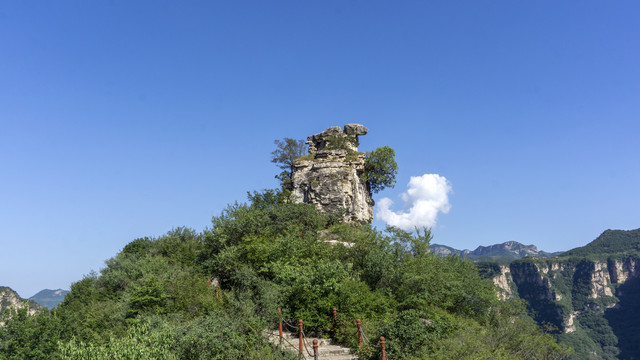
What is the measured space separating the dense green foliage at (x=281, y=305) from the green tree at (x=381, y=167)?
44.2 feet

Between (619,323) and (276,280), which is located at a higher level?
(276,280)

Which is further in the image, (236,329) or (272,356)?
(236,329)

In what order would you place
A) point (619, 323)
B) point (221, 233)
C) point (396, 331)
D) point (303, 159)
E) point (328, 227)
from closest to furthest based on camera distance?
1. point (396, 331)
2. point (221, 233)
3. point (328, 227)
4. point (303, 159)
5. point (619, 323)

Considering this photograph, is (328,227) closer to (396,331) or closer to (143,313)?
(143,313)

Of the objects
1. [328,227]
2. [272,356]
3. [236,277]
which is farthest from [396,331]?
[328,227]

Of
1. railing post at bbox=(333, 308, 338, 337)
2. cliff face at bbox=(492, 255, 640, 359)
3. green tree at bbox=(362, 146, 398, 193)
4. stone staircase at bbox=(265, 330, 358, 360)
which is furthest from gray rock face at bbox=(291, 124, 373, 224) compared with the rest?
cliff face at bbox=(492, 255, 640, 359)

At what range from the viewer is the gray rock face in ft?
119

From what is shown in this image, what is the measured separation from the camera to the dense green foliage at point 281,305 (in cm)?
1170

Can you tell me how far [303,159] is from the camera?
40438 millimetres

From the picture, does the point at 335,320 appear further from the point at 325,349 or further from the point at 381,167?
the point at 381,167

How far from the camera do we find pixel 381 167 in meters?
41.2

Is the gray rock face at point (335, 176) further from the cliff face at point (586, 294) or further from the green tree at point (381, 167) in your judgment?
the cliff face at point (586, 294)

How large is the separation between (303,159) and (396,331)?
97.1ft

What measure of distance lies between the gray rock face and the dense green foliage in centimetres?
664
